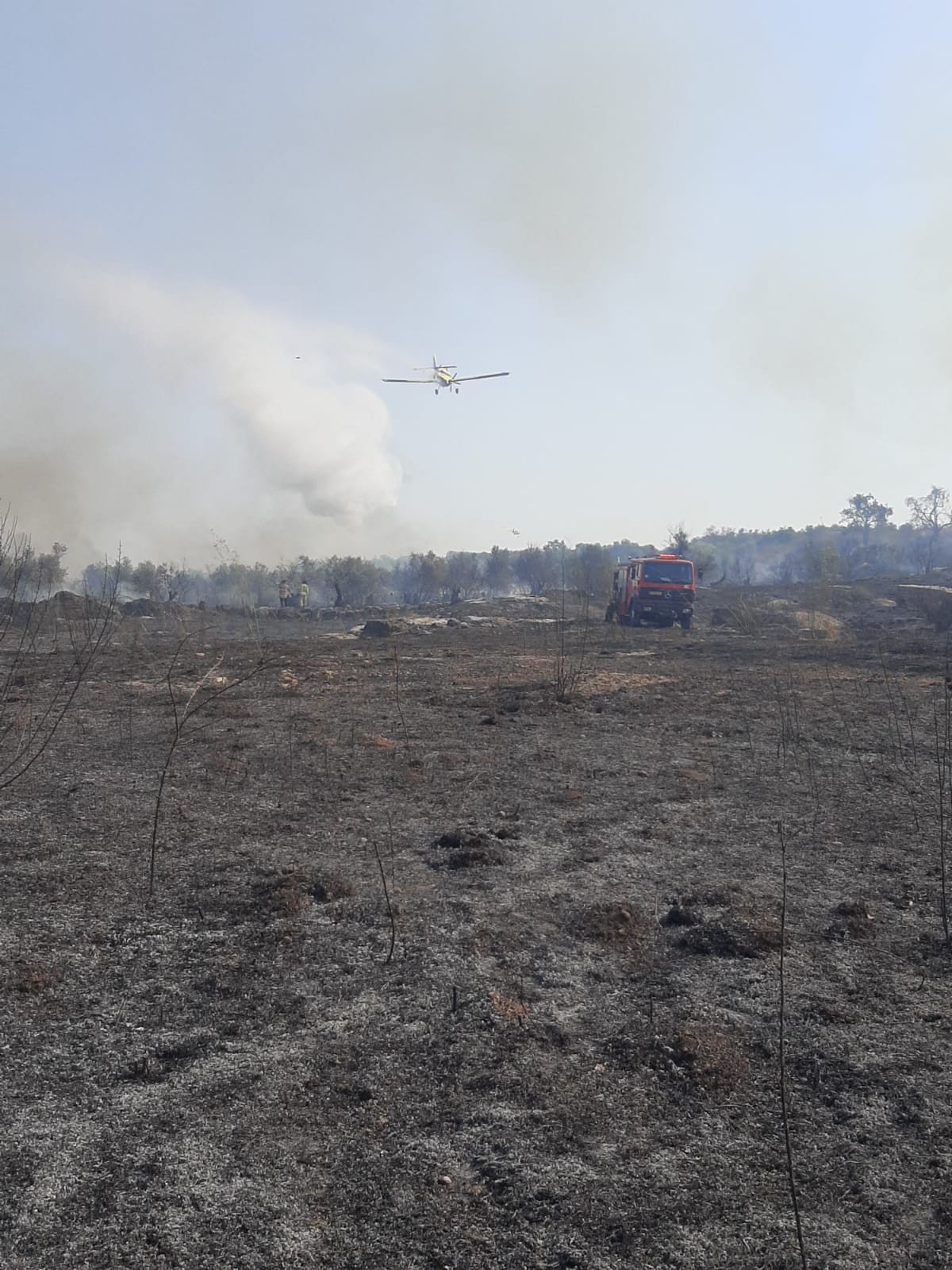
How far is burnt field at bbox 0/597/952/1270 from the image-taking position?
2.94 meters

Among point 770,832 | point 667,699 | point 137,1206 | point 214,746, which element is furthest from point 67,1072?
point 667,699

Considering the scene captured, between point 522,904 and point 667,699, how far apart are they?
32.4 feet

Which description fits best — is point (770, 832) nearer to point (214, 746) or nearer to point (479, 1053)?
point (479, 1053)

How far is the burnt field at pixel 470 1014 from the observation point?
9.64 feet

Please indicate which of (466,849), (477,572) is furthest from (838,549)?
(466,849)

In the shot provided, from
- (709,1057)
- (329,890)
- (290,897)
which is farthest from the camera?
(329,890)

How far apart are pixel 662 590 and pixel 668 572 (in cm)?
69

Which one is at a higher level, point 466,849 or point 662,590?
point 662,590

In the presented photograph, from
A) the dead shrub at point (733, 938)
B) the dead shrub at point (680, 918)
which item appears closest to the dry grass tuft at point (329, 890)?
the dead shrub at point (680, 918)

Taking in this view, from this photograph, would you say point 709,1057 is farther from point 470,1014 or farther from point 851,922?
point 851,922

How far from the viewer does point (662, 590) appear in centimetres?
3167

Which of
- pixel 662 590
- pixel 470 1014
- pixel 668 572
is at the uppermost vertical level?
pixel 668 572

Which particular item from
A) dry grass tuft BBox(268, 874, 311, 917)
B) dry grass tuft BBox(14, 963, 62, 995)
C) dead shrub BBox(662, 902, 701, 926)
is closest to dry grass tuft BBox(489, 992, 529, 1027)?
dead shrub BBox(662, 902, 701, 926)

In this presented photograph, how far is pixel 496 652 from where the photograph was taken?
961 inches
